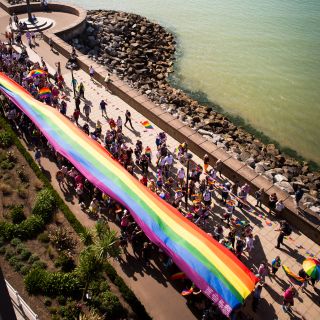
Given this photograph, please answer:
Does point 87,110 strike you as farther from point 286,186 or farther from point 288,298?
point 288,298

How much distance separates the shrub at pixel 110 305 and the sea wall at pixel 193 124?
9759 mm

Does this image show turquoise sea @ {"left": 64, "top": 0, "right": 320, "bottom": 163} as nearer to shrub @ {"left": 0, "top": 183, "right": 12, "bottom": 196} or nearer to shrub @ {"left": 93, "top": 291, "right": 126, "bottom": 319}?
shrub @ {"left": 93, "top": 291, "right": 126, "bottom": 319}

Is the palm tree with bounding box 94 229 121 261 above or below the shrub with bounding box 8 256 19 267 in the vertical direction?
above

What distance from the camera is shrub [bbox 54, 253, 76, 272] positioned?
662 inches

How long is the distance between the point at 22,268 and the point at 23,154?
27.8 feet

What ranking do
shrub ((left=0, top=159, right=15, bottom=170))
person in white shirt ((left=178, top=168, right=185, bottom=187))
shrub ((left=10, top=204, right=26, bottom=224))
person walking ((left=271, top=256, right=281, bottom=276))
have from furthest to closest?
shrub ((left=0, top=159, right=15, bottom=170)) → person in white shirt ((left=178, top=168, right=185, bottom=187)) → shrub ((left=10, top=204, right=26, bottom=224)) → person walking ((left=271, top=256, right=281, bottom=276))

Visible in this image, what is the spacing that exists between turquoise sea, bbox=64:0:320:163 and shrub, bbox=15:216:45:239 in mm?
20839

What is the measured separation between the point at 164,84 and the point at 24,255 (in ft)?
77.5

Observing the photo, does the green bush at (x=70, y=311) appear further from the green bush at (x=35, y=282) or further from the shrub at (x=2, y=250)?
the shrub at (x=2, y=250)

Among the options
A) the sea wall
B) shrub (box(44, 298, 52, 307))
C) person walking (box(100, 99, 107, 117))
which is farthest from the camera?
person walking (box(100, 99, 107, 117))

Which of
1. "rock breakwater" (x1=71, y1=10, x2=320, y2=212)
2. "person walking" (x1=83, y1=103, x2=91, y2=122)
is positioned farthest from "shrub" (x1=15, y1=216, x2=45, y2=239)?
"rock breakwater" (x1=71, y1=10, x2=320, y2=212)

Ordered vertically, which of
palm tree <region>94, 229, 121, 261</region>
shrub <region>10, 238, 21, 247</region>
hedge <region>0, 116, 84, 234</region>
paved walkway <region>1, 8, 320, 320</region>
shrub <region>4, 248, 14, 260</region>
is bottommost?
paved walkway <region>1, 8, 320, 320</region>

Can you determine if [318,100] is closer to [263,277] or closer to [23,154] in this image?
[263,277]

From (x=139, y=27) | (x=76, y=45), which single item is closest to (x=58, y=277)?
(x=76, y=45)
